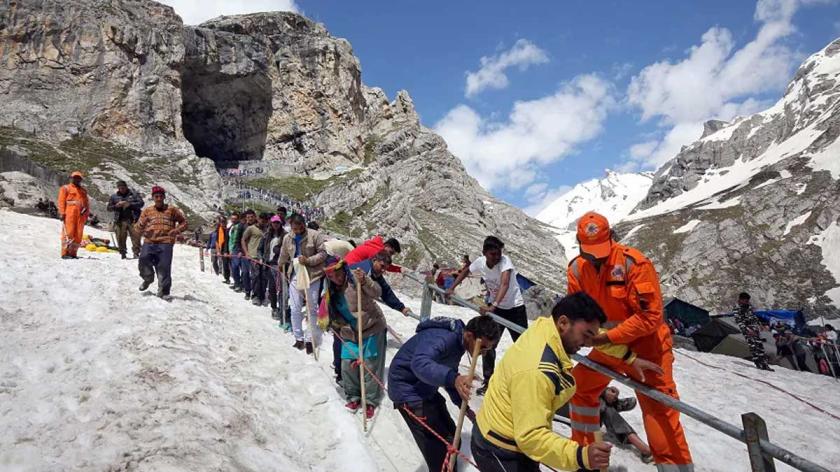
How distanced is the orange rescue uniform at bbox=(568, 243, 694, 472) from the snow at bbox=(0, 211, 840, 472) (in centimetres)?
154

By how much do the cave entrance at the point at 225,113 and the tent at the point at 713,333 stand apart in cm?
6043

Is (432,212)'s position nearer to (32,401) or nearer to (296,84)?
(296,84)

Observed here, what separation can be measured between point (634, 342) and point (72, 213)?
13.8m

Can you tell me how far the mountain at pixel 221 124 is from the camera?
148ft

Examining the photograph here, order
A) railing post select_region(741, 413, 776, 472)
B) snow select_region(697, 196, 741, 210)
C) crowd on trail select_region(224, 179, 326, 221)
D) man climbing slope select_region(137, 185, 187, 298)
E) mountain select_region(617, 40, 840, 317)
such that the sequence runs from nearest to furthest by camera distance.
Answer: railing post select_region(741, 413, 776, 472), man climbing slope select_region(137, 185, 187, 298), crowd on trail select_region(224, 179, 326, 221), mountain select_region(617, 40, 840, 317), snow select_region(697, 196, 741, 210)

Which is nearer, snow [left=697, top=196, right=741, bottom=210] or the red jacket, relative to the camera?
the red jacket

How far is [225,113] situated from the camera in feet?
219

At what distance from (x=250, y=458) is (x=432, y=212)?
53882mm

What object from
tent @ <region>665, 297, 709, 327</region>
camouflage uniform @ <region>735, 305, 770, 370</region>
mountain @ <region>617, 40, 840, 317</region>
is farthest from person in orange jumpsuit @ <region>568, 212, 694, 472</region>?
mountain @ <region>617, 40, 840, 317</region>

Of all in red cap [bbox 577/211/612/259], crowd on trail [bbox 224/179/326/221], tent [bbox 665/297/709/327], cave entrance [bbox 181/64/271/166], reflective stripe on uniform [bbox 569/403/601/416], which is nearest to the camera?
red cap [bbox 577/211/612/259]

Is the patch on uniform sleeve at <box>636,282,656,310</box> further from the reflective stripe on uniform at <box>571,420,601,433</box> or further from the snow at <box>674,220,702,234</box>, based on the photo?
the snow at <box>674,220,702,234</box>

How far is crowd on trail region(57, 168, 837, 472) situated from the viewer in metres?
3.01

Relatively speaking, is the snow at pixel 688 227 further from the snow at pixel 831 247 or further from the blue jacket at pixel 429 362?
the blue jacket at pixel 429 362

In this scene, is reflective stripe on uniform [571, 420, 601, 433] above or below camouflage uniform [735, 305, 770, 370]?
above
